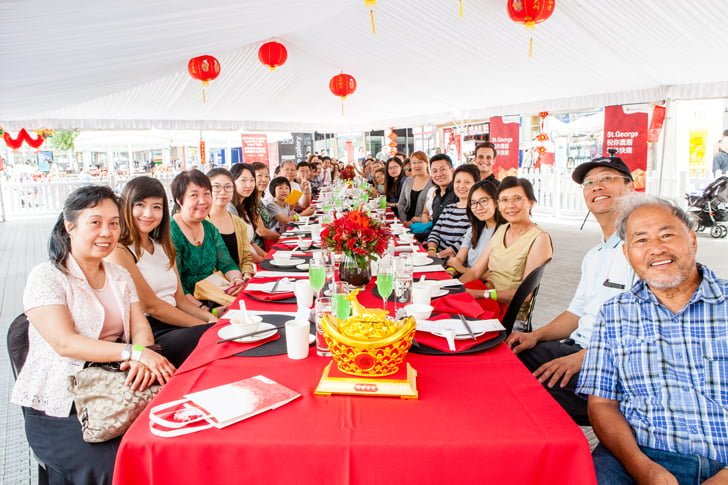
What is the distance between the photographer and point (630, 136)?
27.8 feet

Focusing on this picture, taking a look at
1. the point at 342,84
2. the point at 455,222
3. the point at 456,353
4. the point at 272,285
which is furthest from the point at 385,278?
the point at 342,84

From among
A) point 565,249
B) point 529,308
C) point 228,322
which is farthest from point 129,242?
point 565,249

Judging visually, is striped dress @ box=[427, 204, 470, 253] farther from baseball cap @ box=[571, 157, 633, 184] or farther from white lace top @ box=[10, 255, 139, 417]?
white lace top @ box=[10, 255, 139, 417]

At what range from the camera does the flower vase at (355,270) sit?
2.18 meters

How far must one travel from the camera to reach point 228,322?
1.77 meters

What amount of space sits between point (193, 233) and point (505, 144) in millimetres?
9161

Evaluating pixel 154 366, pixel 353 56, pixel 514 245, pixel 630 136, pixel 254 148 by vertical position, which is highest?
pixel 353 56

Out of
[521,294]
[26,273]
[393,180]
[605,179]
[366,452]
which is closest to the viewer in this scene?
[366,452]

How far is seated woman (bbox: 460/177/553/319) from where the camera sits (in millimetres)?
2564

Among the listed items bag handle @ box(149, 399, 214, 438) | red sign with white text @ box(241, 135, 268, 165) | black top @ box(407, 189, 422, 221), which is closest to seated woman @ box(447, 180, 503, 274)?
bag handle @ box(149, 399, 214, 438)

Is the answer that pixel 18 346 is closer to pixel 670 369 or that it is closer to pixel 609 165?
pixel 670 369

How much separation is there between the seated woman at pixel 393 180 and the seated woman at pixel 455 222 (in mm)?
A: 3121

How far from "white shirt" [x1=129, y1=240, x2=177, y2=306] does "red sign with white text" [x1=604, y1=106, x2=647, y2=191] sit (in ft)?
26.7

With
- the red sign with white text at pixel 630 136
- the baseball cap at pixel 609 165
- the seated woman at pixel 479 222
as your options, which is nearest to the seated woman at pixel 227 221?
the seated woman at pixel 479 222
